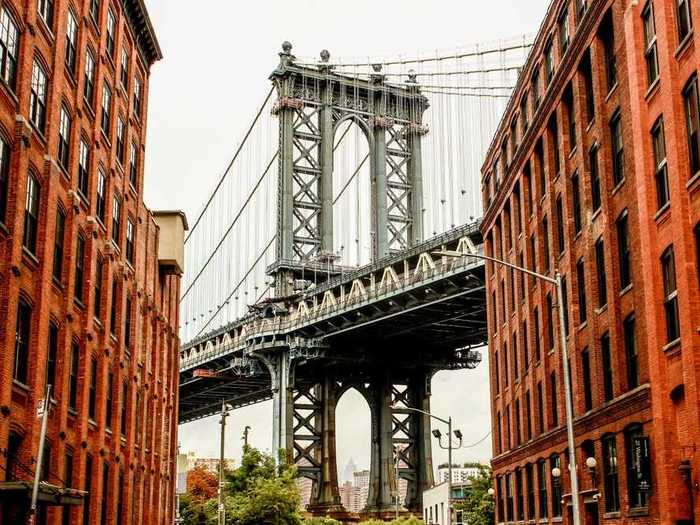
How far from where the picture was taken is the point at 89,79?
123ft

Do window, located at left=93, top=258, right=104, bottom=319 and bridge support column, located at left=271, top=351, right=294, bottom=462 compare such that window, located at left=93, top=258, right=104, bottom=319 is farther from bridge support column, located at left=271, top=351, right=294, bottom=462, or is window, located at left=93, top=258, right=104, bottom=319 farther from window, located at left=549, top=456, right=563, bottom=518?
bridge support column, located at left=271, top=351, right=294, bottom=462

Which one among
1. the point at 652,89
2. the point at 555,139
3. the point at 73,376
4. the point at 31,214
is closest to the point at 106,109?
the point at 73,376

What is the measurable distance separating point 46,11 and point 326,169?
2656 inches

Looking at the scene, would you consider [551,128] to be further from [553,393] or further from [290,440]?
[290,440]

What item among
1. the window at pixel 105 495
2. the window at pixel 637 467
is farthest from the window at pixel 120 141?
the window at pixel 637 467

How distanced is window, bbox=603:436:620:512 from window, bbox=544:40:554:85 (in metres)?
15.9

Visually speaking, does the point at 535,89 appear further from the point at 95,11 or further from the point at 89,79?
the point at 89,79

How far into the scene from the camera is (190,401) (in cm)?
13625

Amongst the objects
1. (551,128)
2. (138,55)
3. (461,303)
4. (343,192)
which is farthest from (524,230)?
(343,192)

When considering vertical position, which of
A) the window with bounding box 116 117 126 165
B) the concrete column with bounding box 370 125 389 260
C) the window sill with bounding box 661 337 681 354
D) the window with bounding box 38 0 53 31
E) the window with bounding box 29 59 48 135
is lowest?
the window sill with bounding box 661 337 681 354

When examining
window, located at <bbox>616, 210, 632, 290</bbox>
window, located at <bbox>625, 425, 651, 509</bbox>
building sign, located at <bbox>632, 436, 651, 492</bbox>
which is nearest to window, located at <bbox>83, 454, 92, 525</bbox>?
window, located at <bbox>625, 425, 651, 509</bbox>

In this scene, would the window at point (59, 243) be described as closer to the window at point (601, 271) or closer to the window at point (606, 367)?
the window at point (601, 271)

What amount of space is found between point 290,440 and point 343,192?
3488 centimetres

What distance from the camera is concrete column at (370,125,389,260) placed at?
9488 cm
